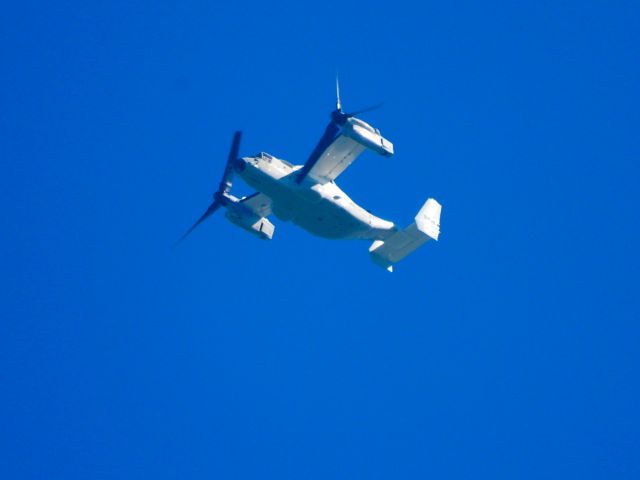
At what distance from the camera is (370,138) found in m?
37.1

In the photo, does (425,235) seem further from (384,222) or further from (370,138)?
(370,138)

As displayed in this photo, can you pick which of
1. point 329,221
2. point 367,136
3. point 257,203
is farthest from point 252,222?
point 367,136

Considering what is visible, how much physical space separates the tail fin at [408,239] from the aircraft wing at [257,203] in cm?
623

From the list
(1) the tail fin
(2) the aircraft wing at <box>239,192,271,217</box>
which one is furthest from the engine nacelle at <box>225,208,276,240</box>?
(1) the tail fin

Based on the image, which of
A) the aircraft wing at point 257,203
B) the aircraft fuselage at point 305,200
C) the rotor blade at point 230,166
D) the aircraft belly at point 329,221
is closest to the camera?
the aircraft fuselage at point 305,200

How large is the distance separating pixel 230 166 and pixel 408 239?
10198mm

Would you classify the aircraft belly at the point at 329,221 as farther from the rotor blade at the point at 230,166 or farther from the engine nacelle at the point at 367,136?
the rotor blade at the point at 230,166

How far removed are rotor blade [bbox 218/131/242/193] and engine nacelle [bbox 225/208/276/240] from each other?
1.29 m

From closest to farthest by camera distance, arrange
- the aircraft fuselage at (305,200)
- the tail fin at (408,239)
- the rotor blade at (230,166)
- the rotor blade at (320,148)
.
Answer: the rotor blade at (320,148)
the aircraft fuselage at (305,200)
the rotor blade at (230,166)
the tail fin at (408,239)

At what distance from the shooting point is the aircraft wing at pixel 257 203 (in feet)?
145

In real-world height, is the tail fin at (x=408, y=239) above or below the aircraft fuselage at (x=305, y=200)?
above

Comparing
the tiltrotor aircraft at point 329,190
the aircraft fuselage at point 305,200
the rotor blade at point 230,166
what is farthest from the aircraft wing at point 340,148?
the rotor blade at point 230,166

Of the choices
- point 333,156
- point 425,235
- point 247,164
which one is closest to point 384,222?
point 425,235

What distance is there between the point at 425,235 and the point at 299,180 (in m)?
8.38
